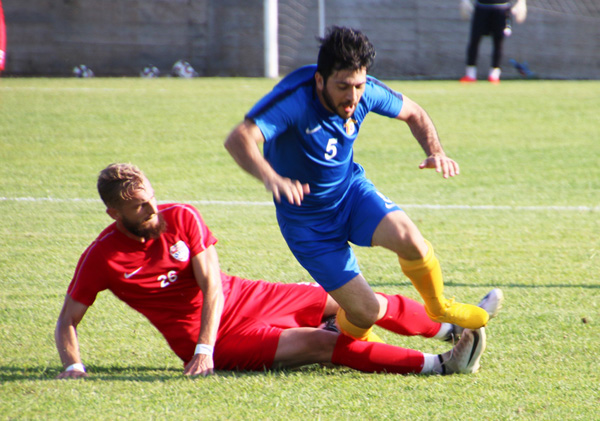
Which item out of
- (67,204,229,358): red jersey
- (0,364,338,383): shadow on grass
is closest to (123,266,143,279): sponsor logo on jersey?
(67,204,229,358): red jersey

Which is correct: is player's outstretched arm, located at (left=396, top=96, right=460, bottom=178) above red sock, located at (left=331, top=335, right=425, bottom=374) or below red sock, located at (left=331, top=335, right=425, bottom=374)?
above

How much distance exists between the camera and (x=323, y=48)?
12.5 ft

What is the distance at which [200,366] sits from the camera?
3.87 m

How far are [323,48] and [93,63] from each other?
16.8m

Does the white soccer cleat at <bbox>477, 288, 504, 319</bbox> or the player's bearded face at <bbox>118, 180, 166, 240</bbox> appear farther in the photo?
the white soccer cleat at <bbox>477, 288, 504, 319</bbox>

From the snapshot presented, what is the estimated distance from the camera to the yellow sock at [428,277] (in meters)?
3.97

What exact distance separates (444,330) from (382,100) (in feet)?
4.25

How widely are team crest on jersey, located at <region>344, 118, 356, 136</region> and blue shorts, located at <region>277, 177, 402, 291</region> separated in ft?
1.01

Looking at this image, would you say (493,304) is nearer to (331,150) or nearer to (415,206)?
(331,150)

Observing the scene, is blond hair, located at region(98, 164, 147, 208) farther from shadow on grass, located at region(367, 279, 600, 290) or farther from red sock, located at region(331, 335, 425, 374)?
shadow on grass, located at region(367, 279, 600, 290)

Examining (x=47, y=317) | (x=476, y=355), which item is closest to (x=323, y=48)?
(x=476, y=355)

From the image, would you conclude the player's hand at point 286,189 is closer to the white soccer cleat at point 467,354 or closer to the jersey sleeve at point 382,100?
the jersey sleeve at point 382,100

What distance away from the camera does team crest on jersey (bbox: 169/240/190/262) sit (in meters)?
3.98

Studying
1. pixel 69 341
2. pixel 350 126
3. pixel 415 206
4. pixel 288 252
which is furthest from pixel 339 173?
pixel 415 206
